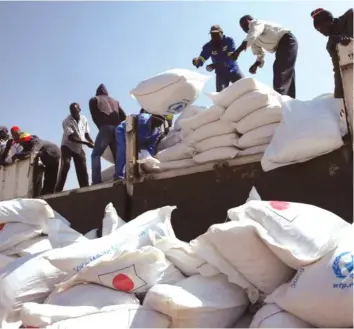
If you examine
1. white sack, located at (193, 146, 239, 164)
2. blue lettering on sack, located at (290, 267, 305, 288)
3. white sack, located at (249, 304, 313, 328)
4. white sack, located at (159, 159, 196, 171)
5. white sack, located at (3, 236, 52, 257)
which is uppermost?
white sack, located at (193, 146, 239, 164)

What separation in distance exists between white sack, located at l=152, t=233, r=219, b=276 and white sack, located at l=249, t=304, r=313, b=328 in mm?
290

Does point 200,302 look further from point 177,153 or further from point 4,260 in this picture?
point 4,260

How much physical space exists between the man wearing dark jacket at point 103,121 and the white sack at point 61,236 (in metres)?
1.05

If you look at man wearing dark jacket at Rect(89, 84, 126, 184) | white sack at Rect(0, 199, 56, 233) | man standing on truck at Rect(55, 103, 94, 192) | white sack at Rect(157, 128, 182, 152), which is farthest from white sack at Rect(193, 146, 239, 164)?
man standing on truck at Rect(55, 103, 94, 192)

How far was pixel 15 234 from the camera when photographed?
2736 mm

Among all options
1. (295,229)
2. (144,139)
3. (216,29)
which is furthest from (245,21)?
(295,229)

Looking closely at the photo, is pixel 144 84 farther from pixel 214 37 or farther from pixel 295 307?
pixel 295 307

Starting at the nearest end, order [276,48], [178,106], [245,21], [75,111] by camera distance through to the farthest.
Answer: [178,106]
[276,48]
[245,21]
[75,111]

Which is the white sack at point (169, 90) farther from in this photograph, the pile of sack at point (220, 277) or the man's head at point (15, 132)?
the man's head at point (15, 132)

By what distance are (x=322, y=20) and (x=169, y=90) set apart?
1230mm

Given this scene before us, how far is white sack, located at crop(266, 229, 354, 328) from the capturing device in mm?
1335

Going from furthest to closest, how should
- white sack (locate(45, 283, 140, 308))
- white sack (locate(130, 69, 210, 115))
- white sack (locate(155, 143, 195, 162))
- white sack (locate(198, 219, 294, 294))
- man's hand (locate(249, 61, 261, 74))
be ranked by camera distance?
man's hand (locate(249, 61, 261, 74)) → white sack (locate(130, 69, 210, 115)) → white sack (locate(155, 143, 195, 162)) → white sack (locate(45, 283, 140, 308)) → white sack (locate(198, 219, 294, 294))

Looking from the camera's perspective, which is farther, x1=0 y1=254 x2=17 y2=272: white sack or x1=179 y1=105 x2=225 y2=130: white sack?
x1=0 y1=254 x2=17 y2=272: white sack

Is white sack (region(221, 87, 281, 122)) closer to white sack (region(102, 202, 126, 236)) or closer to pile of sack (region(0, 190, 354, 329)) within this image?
pile of sack (region(0, 190, 354, 329))
